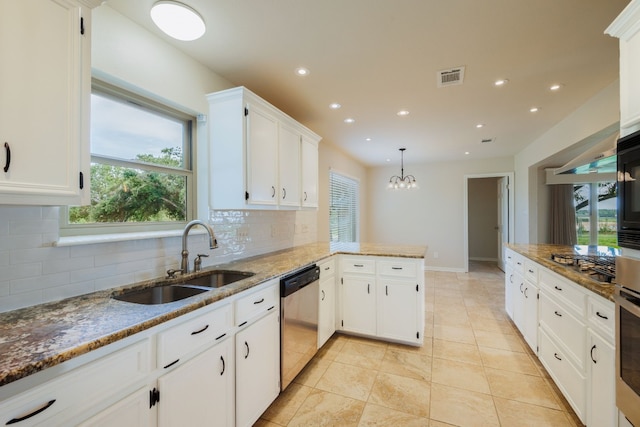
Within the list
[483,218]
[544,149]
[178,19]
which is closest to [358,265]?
[178,19]

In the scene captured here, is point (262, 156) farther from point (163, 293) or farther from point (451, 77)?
point (451, 77)

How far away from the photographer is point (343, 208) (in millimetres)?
5660

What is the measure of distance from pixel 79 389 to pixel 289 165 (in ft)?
7.33

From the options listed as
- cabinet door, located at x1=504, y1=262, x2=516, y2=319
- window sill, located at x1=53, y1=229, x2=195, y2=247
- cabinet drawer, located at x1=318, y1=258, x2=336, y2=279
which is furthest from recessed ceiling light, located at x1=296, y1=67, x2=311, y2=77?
cabinet door, located at x1=504, y1=262, x2=516, y2=319

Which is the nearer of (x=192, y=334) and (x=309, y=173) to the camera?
(x=192, y=334)

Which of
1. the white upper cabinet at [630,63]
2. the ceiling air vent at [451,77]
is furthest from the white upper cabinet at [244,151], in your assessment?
the white upper cabinet at [630,63]

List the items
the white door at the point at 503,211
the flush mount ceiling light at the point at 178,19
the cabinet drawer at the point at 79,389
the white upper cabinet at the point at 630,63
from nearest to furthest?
the cabinet drawer at the point at 79,389, the white upper cabinet at the point at 630,63, the flush mount ceiling light at the point at 178,19, the white door at the point at 503,211

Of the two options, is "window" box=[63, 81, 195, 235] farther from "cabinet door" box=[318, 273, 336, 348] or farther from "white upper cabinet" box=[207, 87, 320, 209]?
"cabinet door" box=[318, 273, 336, 348]

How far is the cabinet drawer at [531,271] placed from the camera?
2.42 meters

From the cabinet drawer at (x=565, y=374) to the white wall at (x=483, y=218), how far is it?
625 centimetres

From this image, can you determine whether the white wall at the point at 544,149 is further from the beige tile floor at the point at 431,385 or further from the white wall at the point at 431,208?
the beige tile floor at the point at 431,385

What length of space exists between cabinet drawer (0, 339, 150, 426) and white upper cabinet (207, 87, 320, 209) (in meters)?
1.32

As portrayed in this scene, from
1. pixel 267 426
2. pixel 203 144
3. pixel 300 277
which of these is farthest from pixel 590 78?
pixel 267 426

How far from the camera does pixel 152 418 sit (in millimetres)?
1085
